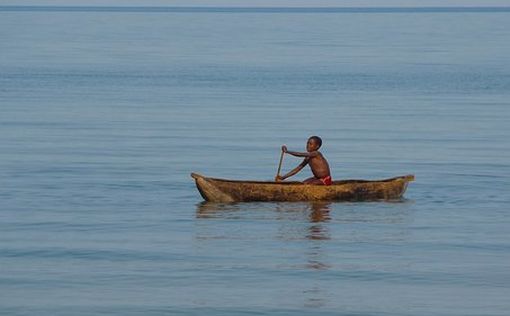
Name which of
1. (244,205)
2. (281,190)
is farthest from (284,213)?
(244,205)

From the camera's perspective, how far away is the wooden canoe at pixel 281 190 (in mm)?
24781

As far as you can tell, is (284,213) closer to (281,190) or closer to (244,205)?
(281,190)

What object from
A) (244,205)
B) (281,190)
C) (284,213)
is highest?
(281,190)

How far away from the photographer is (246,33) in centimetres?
14400

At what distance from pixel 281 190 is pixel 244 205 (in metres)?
0.67

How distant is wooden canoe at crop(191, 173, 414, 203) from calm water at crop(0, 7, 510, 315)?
183 mm

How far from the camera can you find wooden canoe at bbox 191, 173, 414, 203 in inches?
976

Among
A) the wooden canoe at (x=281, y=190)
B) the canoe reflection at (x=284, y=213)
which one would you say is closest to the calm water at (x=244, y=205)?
the canoe reflection at (x=284, y=213)

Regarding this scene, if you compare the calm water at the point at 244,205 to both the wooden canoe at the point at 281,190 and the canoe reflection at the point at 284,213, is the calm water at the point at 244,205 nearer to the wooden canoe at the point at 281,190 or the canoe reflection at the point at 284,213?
the canoe reflection at the point at 284,213

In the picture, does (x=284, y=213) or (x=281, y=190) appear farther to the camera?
(x=281, y=190)

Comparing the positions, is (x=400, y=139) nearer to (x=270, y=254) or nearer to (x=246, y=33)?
(x=270, y=254)

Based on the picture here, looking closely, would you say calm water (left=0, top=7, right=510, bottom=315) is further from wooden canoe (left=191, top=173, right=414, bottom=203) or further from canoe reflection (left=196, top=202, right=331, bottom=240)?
wooden canoe (left=191, top=173, right=414, bottom=203)

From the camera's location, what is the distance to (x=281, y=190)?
81.5ft

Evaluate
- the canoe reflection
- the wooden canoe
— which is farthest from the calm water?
the wooden canoe
